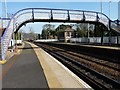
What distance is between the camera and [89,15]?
5284 cm

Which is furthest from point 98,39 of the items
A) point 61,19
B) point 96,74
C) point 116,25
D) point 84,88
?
point 84,88

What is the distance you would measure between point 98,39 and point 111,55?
5592 cm

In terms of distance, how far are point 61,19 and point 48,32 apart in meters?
150

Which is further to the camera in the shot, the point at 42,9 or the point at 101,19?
the point at 101,19

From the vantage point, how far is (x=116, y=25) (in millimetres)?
54344

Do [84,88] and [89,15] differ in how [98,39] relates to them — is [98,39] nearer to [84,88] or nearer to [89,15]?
[89,15]

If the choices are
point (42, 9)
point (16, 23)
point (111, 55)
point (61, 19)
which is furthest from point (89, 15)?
point (111, 55)

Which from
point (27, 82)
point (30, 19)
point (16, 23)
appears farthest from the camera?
point (30, 19)

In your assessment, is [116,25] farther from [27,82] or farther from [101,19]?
[27,82]

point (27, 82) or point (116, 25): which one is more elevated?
point (116, 25)

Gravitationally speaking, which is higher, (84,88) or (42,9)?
(42,9)

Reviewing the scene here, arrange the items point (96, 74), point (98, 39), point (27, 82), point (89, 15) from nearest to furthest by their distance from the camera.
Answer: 1. point (27, 82)
2. point (96, 74)
3. point (89, 15)
4. point (98, 39)

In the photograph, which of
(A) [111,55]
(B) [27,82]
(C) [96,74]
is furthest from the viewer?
(A) [111,55]

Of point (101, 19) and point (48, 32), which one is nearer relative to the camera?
point (101, 19)
